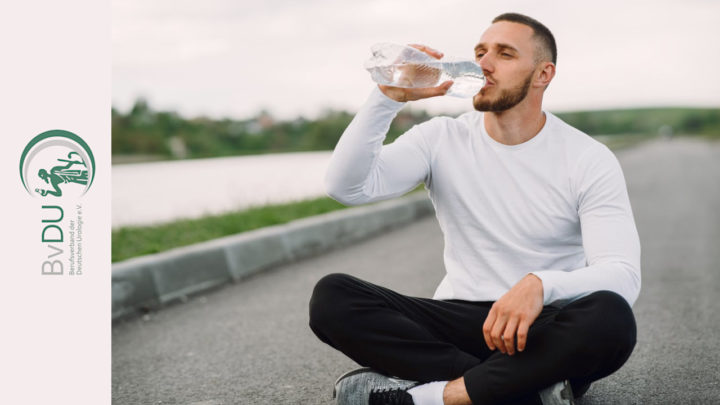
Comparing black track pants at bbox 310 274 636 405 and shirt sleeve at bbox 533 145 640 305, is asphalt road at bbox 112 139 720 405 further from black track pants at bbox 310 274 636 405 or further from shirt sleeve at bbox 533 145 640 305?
shirt sleeve at bbox 533 145 640 305

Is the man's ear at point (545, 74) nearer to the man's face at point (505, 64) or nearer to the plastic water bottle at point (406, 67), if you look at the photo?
the man's face at point (505, 64)

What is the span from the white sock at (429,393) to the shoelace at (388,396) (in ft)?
0.11

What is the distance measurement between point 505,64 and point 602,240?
828 millimetres

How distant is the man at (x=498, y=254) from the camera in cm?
237

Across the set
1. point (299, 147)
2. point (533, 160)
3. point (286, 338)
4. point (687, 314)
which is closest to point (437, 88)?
point (533, 160)

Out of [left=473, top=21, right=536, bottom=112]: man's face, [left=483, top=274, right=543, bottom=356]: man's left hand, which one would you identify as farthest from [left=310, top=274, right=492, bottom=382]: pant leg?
[left=473, top=21, right=536, bottom=112]: man's face

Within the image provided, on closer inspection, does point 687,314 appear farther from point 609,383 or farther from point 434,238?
point 434,238

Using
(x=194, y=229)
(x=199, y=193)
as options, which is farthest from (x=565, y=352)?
(x=199, y=193)

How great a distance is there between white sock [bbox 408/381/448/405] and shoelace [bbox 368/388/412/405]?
1.3 inches

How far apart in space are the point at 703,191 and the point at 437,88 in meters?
12.2

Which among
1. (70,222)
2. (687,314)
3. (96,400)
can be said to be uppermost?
(70,222)

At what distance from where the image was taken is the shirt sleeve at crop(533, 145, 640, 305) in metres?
2.40

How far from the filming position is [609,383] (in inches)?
120

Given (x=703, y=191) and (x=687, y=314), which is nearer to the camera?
(x=687, y=314)
